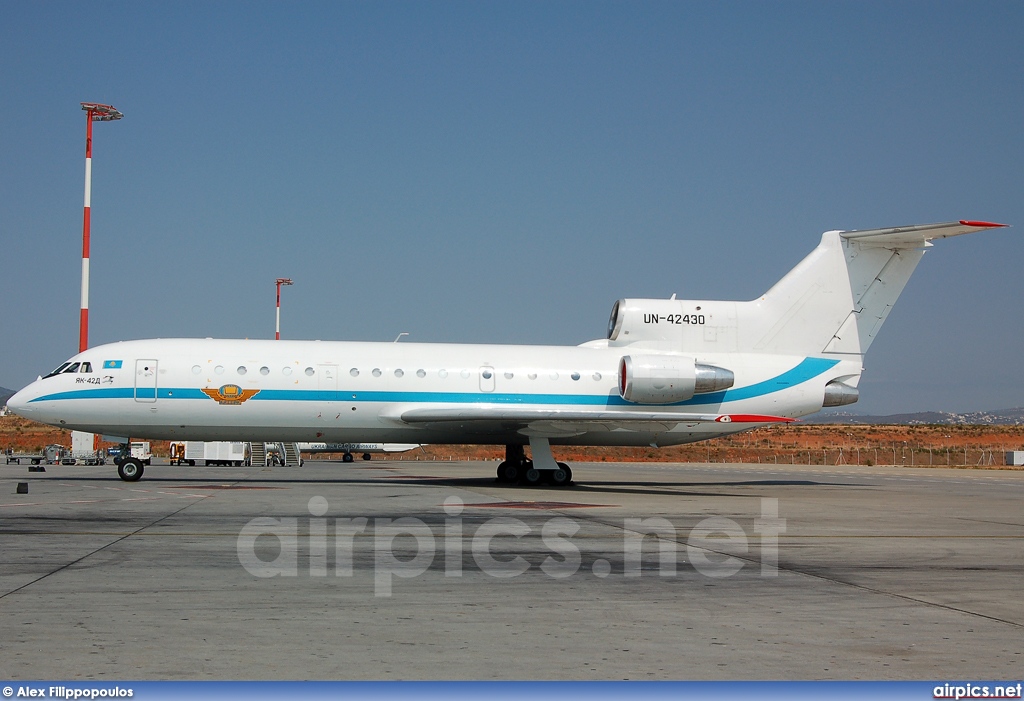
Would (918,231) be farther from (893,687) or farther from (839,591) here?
(893,687)

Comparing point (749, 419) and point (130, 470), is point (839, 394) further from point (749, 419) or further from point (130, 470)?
point (130, 470)

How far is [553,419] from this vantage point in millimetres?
25969

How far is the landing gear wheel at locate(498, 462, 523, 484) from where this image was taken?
29.5 metres

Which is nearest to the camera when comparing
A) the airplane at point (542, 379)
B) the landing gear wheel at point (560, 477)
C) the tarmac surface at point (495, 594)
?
the tarmac surface at point (495, 594)

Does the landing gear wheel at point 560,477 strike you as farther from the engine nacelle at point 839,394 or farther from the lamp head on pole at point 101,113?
the lamp head on pole at point 101,113

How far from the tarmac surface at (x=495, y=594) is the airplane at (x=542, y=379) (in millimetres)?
8226

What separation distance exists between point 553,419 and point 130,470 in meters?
11.6

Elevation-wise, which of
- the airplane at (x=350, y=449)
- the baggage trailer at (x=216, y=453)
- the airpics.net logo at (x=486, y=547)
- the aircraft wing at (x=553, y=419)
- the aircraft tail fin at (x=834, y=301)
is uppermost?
the aircraft tail fin at (x=834, y=301)

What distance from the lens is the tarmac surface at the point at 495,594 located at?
6.13 metres

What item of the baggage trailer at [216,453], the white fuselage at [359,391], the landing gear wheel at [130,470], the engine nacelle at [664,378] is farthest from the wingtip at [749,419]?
the baggage trailer at [216,453]

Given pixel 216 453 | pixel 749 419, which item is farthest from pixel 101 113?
pixel 749 419

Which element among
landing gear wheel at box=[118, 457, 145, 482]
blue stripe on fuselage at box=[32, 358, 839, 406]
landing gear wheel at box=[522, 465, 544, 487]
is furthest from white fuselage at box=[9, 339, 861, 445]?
landing gear wheel at box=[522, 465, 544, 487]

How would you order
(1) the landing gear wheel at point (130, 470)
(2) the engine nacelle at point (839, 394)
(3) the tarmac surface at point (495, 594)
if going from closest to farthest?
(3) the tarmac surface at point (495, 594) < (1) the landing gear wheel at point (130, 470) < (2) the engine nacelle at point (839, 394)

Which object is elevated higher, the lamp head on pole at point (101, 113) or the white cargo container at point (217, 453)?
the lamp head on pole at point (101, 113)
